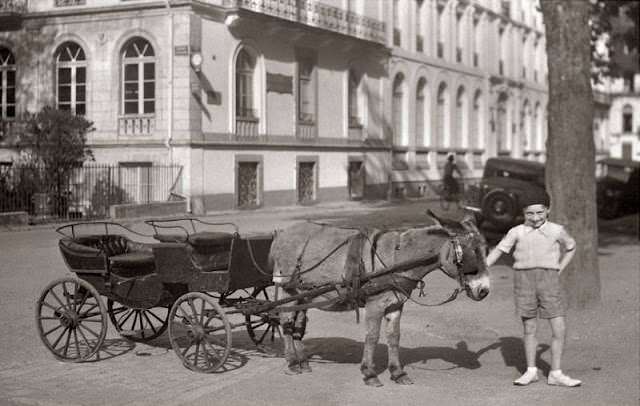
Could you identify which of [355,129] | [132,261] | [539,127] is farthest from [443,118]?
[132,261]

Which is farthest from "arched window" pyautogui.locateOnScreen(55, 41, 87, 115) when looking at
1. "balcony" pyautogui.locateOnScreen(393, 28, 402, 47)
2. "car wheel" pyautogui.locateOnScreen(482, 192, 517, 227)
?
"balcony" pyautogui.locateOnScreen(393, 28, 402, 47)

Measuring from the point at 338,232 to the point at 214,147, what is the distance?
19719 mm

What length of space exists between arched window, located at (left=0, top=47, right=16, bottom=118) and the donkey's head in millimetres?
24876

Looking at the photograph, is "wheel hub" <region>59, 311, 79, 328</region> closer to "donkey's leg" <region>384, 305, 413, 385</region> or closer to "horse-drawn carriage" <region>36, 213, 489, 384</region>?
"horse-drawn carriage" <region>36, 213, 489, 384</region>

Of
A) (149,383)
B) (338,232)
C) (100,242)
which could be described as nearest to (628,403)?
(338,232)

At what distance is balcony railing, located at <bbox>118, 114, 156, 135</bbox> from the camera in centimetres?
2716

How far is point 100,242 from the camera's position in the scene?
9305 mm

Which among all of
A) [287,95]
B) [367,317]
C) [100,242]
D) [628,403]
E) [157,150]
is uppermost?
[287,95]

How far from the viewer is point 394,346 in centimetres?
778

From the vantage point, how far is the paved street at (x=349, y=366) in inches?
295

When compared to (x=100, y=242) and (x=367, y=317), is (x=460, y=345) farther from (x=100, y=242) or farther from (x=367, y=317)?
(x=100, y=242)

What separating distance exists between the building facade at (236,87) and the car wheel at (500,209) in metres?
9.84

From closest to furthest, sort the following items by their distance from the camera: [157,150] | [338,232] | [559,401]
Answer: [559,401], [338,232], [157,150]

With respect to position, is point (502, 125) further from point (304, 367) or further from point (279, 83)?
point (304, 367)
